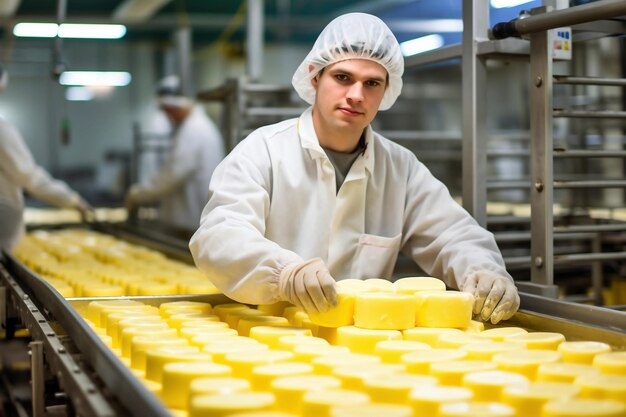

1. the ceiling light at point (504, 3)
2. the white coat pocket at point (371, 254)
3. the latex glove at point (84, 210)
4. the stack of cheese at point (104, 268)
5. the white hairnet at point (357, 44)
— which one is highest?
the ceiling light at point (504, 3)

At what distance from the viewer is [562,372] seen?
1356mm

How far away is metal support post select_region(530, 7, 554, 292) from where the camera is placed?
2234mm

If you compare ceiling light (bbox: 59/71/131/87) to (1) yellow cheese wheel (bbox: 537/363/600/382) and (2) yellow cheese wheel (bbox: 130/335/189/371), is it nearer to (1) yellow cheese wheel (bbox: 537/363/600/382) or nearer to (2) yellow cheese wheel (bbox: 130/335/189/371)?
(2) yellow cheese wheel (bbox: 130/335/189/371)

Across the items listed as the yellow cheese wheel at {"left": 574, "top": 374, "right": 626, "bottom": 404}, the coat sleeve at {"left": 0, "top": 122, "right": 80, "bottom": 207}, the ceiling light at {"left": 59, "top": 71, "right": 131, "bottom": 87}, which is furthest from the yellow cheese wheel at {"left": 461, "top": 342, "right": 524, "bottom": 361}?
the ceiling light at {"left": 59, "top": 71, "right": 131, "bottom": 87}

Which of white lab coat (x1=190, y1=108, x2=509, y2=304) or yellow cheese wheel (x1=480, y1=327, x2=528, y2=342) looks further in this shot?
white lab coat (x1=190, y1=108, x2=509, y2=304)

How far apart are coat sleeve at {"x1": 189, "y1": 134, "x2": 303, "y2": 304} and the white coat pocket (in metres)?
0.33

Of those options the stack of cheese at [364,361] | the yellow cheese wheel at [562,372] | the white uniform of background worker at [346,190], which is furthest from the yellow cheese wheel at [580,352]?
the white uniform of background worker at [346,190]

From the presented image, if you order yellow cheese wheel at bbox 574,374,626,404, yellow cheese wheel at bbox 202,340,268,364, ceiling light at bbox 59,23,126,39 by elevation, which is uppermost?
ceiling light at bbox 59,23,126,39

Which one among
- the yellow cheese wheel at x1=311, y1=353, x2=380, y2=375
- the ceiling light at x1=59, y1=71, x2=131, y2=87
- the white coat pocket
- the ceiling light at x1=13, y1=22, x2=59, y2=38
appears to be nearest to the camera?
the yellow cheese wheel at x1=311, y1=353, x2=380, y2=375

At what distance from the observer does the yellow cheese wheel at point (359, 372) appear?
1.32 metres

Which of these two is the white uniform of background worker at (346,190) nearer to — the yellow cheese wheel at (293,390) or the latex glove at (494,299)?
the latex glove at (494,299)

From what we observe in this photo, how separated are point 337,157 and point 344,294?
718 mm

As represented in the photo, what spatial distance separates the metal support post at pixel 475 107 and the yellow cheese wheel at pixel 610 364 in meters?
1.16

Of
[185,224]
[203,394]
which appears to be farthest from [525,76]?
[203,394]
